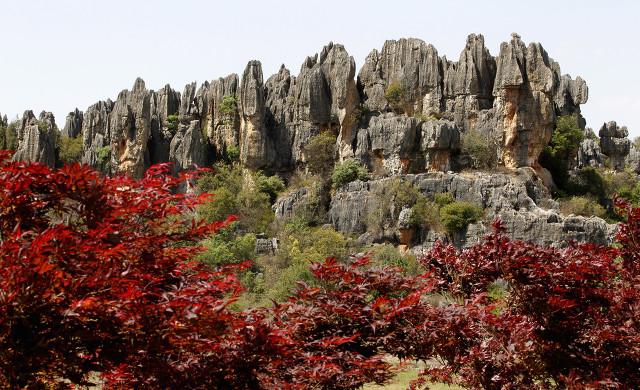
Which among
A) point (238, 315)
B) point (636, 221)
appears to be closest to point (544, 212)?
point (636, 221)

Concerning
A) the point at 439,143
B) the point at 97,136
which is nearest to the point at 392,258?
the point at 439,143

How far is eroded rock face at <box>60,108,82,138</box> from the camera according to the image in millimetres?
57000

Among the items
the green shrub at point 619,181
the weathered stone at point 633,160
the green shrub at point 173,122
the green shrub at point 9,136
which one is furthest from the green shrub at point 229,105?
the weathered stone at point 633,160

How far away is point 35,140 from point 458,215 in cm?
2707

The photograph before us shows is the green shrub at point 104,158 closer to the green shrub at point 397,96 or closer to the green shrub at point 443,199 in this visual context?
the green shrub at point 397,96

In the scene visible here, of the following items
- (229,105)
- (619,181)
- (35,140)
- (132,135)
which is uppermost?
(229,105)

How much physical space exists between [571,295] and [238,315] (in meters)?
3.72

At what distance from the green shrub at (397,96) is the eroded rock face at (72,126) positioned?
23.4 meters

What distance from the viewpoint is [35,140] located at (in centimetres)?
4991

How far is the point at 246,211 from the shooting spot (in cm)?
4538

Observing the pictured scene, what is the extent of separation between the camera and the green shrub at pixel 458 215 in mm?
39656

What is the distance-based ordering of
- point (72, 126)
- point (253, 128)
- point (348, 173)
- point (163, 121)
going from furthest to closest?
point (72, 126)
point (163, 121)
point (253, 128)
point (348, 173)

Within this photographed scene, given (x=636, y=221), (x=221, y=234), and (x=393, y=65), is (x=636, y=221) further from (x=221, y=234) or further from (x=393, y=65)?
(x=393, y=65)

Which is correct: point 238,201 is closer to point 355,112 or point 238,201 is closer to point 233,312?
point 355,112
